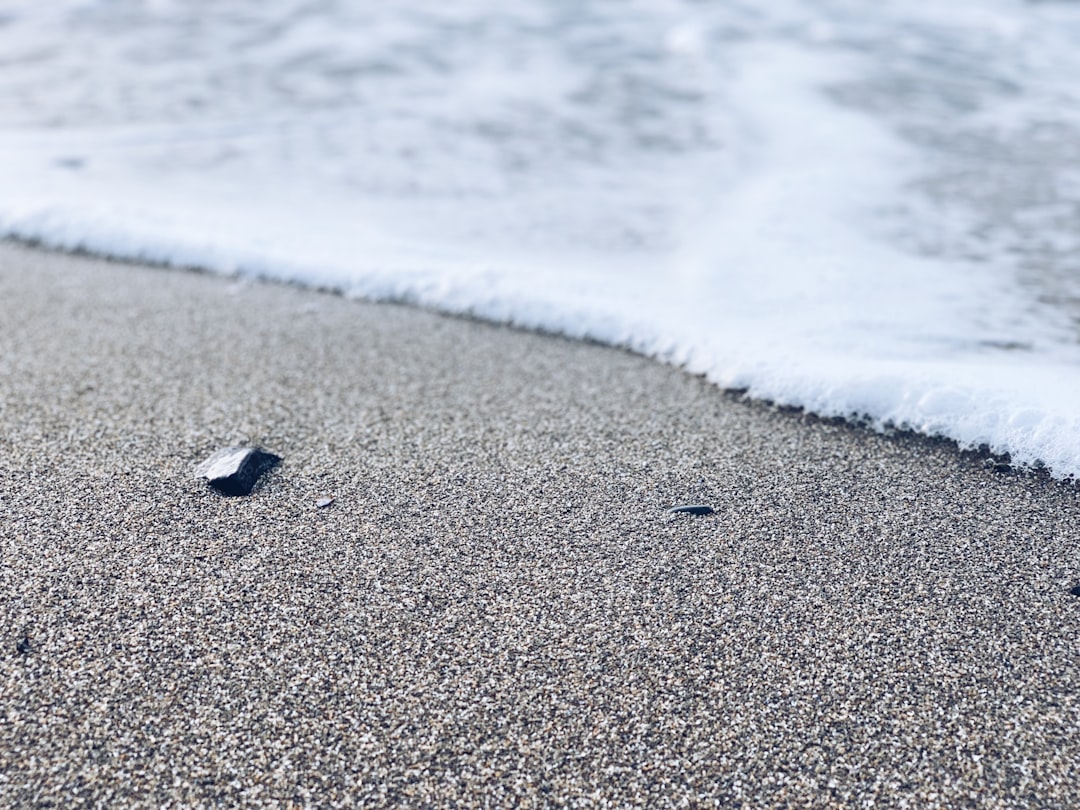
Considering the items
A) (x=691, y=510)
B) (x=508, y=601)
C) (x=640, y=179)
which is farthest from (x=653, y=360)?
(x=640, y=179)

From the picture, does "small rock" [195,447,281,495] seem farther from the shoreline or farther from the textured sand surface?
the shoreline

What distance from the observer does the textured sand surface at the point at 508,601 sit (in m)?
1.45

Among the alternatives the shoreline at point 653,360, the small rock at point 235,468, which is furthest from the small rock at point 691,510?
the small rock at point 235,468

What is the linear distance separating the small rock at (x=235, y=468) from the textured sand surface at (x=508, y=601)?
0.10ft

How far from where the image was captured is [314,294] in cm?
337

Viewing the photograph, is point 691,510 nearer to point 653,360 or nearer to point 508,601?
point 508,601

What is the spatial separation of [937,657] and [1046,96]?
17.9ft

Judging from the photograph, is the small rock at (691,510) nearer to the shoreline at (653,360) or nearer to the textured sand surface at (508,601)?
the textured sand surface at (508,601)

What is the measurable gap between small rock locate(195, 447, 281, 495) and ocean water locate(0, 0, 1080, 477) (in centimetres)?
115

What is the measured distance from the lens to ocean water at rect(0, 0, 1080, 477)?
9.70ft

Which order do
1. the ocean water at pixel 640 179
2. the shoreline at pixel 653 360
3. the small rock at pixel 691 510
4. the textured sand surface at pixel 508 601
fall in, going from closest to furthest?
the textured sand surface at pixel 508 601
the small rock at pixel 691 510
the shoreline at pixel 653 360
the ocean water at pixel 640 179

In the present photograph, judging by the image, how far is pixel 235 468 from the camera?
7.06 feet

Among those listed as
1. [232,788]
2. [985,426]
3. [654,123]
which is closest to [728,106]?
[654,123]

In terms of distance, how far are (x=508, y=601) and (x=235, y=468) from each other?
2.50ft
